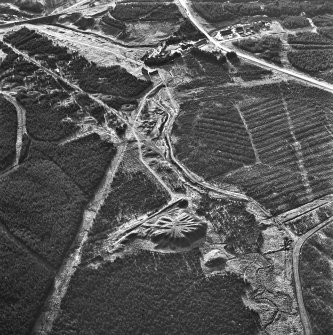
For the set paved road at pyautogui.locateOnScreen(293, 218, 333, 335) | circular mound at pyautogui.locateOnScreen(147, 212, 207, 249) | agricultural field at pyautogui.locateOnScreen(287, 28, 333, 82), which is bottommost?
paved road at pyautogui.locateOnScreen(293, 218, 333, 335)

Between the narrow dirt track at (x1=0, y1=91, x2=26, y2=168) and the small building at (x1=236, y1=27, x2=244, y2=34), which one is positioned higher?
the small building at (x1=236, y1=27, x2=244, y2=34)

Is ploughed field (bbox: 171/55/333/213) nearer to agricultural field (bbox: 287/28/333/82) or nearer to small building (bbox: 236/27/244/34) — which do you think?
agricultural field (bbox: 287/28/333/82)

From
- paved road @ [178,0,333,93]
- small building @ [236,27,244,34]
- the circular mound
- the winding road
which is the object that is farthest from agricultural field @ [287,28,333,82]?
the circular mound

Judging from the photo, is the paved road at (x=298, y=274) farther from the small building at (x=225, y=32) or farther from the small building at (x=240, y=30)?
the small building at (x=240, y=30)

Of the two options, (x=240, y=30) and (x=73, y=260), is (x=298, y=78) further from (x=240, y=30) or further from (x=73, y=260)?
(x=73, y=260)

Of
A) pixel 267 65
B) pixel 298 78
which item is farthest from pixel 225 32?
pixel 298 78
